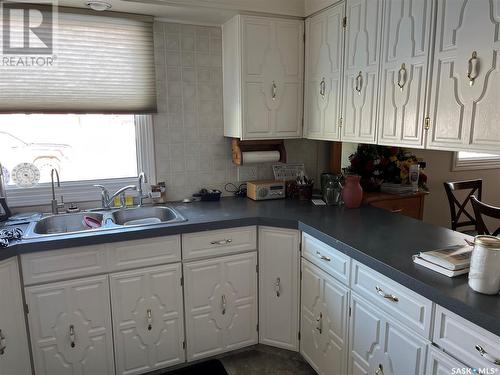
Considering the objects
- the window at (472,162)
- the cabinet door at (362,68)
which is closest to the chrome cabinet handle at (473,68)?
the cabinet door at (362,68)

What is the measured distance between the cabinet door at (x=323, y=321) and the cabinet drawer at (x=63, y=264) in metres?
1.17

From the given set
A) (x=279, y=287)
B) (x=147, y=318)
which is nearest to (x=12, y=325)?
(x=147, y=318)

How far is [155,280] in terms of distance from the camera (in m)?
2.09

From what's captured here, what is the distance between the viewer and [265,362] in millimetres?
2338

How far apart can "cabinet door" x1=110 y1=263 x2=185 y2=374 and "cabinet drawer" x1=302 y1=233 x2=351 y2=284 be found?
763 mm

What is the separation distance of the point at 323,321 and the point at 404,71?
4.56 feet

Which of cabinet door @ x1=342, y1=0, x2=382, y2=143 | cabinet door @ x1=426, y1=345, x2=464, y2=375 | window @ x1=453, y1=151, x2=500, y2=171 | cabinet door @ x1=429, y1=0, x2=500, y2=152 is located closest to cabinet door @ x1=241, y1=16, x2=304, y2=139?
cabinet door @ x1=342, y1=0, x2=382, y2=143

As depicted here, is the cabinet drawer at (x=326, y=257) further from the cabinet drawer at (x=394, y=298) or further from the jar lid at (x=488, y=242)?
the jar lid at (x=488, y=242)

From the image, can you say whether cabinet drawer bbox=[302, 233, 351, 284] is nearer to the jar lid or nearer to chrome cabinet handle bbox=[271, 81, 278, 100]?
the jar lid

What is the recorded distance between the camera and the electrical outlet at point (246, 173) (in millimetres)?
2858

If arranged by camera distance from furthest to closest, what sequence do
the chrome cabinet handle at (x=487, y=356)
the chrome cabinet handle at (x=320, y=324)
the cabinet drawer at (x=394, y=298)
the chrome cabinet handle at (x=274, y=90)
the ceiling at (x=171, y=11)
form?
the chrome cabinet handle at (x=274, y=90) < the ceiling at (x=171, y=11) < the chrome cabinet handle at (x=320, y=324) < the cabinet drawer at (x=394, y=298) < the chrome cabinet handle at (x=487, y=356)

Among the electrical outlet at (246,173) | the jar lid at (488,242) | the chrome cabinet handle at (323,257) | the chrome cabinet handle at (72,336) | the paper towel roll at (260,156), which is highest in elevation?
the paper towel roll at (260,156)

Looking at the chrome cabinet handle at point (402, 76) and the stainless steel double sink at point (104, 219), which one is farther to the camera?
the stainless steel double sink at point (104, 219)

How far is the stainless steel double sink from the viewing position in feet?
7.10
